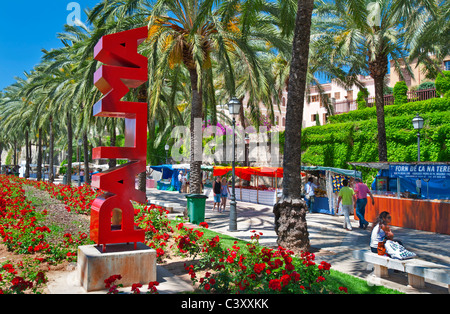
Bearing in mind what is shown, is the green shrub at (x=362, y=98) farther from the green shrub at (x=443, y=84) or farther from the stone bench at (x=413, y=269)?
the stone bench at (x=413, y=269)

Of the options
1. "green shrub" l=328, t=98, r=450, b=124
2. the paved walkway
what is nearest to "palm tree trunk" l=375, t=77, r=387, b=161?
the paved walkway

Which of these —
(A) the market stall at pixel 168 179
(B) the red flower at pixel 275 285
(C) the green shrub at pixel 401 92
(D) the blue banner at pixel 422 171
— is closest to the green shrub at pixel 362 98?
(C) the green shrub at pixel 401 92

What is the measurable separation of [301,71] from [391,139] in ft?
49.2

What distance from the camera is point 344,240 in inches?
418

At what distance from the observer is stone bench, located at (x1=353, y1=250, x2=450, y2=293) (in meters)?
5.60

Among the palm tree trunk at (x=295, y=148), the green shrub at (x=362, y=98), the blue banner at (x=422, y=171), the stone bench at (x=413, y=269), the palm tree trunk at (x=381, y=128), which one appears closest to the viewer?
the stone bench at (x=413, y=269)

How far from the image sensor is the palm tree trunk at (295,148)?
27.4 feet

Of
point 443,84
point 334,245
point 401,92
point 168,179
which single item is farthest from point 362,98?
point 334,245

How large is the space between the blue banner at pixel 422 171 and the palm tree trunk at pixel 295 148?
5910 millimetres

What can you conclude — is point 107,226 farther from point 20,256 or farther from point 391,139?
point 391,139

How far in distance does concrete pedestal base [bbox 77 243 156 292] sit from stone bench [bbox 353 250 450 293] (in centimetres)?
400

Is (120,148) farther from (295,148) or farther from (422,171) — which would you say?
(422,171)

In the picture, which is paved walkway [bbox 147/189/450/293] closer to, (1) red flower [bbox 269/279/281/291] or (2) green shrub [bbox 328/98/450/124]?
(1) red flower [bbox 269/279/281/291]

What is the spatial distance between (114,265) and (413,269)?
15.9ft
